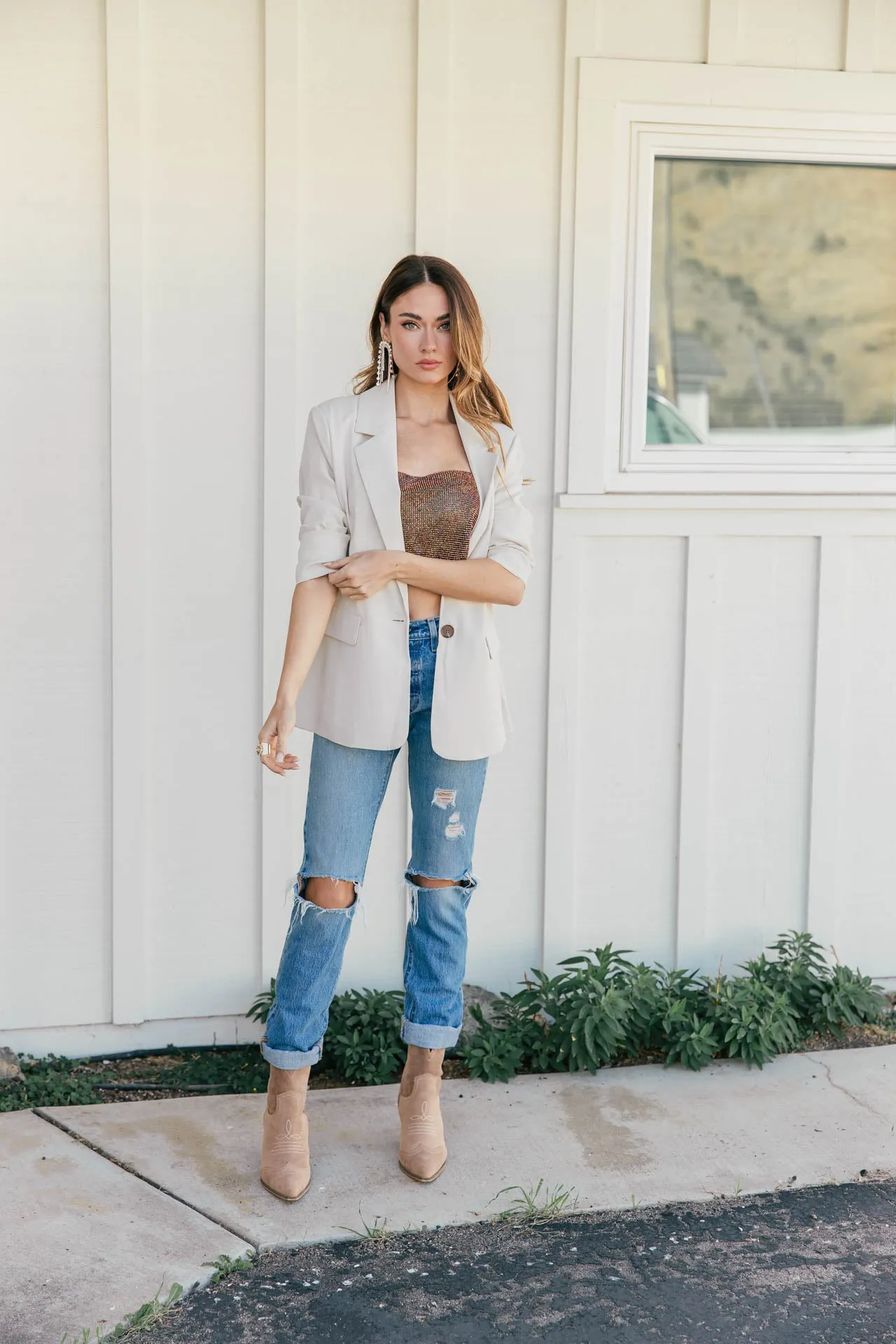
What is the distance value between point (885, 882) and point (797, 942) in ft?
1.24

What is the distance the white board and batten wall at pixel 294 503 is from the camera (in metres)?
3.36

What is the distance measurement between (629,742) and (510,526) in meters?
1.18

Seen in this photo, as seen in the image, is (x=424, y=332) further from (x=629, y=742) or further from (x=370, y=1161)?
(x=370, y=1161)

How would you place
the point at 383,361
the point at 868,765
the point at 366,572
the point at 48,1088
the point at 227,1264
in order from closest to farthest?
1. the point at 227,1264
2. the point at 366,572
3. the point at 383,361
4. the point at 48,1088
5. the point at 868,765

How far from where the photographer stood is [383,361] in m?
2.87

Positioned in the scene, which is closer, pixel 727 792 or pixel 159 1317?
pixel 159 1317

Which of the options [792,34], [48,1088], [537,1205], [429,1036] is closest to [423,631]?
[429,1036]

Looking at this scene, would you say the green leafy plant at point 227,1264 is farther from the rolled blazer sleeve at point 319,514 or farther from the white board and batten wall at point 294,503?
the rolled blazer sleeve at point 319,514

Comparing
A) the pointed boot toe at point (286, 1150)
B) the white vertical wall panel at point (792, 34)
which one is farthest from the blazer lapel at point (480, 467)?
the white vertical wall panel at point (792, 34)

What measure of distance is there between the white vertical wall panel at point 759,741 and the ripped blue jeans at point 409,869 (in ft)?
3.92

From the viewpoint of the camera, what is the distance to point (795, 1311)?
97.2 inches

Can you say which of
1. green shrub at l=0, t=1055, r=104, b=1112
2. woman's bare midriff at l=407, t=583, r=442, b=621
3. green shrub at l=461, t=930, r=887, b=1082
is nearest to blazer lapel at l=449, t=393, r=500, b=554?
woman's bare midriff at l=407, t=583, r=442, b=621

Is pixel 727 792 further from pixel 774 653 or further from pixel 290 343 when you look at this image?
pixel 290 343

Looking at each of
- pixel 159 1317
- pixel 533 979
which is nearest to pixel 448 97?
pixel 533 979
